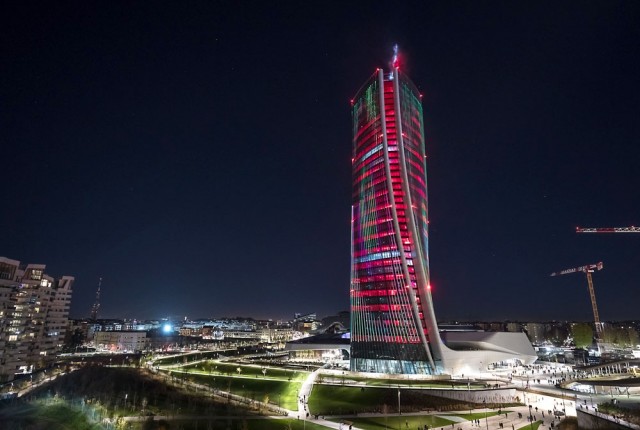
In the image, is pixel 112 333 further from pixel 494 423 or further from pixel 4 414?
pixel 494 423

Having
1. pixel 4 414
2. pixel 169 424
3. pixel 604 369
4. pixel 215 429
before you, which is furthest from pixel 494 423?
pixel 4 414

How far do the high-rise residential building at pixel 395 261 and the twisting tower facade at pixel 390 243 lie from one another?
0.69 feet

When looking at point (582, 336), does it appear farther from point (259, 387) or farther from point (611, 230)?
point (259, 387)

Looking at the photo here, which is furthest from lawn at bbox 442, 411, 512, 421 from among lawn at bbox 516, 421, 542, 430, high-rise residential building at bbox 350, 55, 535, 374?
high-rise residential building at bbox 350, 55, 535, 374

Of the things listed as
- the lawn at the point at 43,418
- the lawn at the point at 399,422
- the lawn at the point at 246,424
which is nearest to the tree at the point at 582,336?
the lawn at the point at 399,422

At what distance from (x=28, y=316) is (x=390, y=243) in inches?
4075

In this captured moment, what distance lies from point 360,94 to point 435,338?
7155 centimetres

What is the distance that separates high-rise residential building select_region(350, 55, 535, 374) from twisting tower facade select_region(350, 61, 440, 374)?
0.69 feet

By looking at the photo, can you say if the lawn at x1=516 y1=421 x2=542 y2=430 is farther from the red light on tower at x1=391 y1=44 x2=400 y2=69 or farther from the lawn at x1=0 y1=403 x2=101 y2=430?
the red light on tower at x1=391 y1=44 x2=400 y2=69

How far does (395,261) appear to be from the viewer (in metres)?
92.8

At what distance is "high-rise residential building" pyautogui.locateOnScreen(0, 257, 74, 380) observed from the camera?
10369cm

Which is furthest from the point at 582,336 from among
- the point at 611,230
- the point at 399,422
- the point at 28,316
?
the point at 28,316

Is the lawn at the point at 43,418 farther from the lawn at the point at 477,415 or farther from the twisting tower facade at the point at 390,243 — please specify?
the twisting tower facade at the point at 390,243

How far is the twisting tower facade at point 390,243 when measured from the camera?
90.6m
